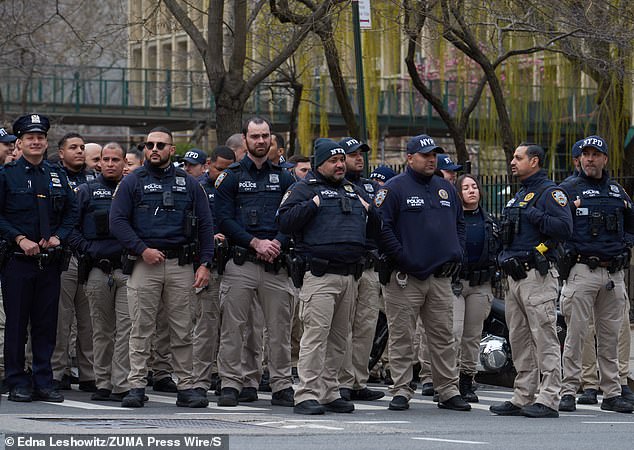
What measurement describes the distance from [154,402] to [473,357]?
3.05 metres

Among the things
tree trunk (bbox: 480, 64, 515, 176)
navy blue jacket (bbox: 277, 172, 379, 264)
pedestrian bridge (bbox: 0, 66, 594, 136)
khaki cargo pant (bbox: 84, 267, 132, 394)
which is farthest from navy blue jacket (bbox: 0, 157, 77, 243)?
pedestrian bridge (bbox: 0, 66, 594, 136)

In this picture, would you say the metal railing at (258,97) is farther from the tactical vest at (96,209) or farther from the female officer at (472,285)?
the tactical vest at (96,209)

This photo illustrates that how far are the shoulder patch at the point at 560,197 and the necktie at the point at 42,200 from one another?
4.23 m

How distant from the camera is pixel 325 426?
10.2 metres

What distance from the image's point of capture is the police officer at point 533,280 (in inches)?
448

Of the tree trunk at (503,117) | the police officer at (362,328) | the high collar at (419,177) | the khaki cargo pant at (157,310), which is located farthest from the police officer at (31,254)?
the tree trunk at (503,117)

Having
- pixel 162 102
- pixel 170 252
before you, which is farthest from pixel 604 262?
pixel 162 102

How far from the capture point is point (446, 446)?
906 cm

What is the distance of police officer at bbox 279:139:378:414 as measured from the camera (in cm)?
1127

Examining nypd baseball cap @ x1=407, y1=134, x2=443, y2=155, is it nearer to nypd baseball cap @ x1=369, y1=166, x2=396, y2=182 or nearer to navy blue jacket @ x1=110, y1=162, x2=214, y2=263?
navy blue jacket @ x1=110, y1=162, x2=214, y2=263

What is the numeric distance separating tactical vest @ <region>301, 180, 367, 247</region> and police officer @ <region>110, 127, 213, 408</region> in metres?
0.99

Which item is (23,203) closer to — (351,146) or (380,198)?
(351,146)

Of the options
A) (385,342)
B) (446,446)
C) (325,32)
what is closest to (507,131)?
(325,32)

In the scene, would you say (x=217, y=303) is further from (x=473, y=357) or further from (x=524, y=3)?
(x=524, y=3)
